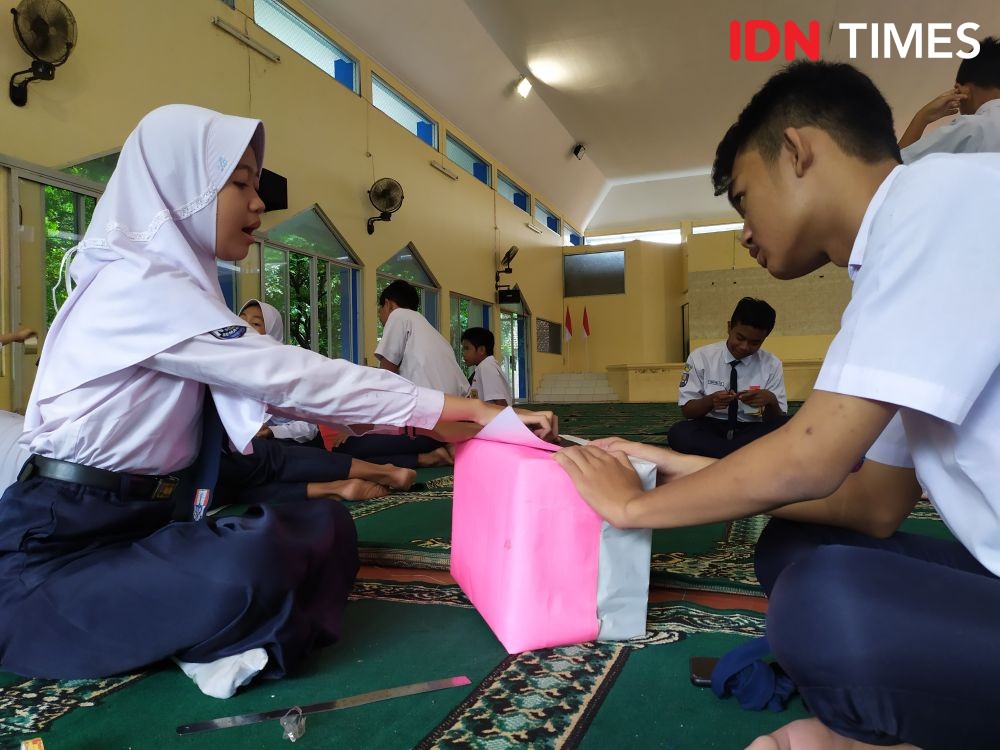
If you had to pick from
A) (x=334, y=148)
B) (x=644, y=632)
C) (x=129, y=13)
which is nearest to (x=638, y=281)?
(x=334, y=148)

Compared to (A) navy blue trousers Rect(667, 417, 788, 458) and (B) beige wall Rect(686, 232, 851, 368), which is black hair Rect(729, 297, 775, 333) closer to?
(A) navy blue trousers Rect(667, 417, 788, 458)

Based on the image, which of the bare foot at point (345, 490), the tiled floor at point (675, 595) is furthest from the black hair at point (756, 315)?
the tiled floor at point (675, 595)

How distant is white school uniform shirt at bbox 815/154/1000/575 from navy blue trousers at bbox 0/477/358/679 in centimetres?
89

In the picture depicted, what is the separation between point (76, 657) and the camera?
108 centimetres

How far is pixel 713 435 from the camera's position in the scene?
133 inches


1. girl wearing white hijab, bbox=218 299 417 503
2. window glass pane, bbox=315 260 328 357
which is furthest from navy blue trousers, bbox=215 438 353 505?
window glass pane, bbox=315 260 328 357

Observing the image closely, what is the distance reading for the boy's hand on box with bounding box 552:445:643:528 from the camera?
1.01m

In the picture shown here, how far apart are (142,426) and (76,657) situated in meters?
0.38

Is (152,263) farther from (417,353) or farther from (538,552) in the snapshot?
(417,353)

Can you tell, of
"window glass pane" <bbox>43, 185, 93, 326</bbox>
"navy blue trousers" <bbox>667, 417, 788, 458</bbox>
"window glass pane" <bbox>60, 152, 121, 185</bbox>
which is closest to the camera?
"navy blue trousers" <bbox>667, 417, 788, 458</bbox>

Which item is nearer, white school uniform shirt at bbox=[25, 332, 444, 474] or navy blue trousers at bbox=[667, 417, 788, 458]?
white school uniform shirt at bbox=[25, 332, 444, 474]

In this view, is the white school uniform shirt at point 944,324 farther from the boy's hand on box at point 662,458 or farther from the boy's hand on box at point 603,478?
the boy's hand on box at point 662,458

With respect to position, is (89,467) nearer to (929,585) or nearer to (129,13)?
(929,585)

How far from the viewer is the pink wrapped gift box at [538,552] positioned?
3.68 ft
